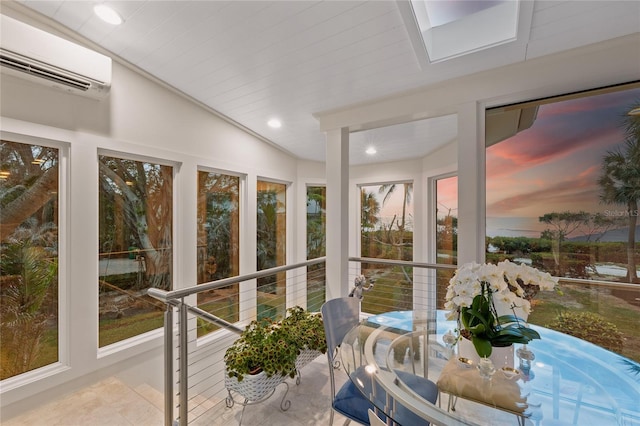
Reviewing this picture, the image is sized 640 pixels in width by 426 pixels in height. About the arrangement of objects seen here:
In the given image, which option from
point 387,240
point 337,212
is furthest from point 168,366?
point 387,240

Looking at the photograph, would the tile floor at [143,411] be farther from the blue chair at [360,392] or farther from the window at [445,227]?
the window at [445,227]

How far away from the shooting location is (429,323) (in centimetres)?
193

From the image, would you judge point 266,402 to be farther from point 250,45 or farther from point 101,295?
point 250,45

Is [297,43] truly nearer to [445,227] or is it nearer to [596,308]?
[596,308]

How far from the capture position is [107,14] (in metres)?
1.99

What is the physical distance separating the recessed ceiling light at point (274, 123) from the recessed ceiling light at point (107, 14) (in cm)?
151

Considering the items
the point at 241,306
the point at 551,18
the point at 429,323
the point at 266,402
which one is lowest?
the point at 266,402

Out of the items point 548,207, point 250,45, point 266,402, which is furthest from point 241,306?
point 548,207

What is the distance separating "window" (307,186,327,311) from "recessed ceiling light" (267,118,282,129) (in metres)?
1.35

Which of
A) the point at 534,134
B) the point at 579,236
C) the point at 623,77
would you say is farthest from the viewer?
the point at 534,134

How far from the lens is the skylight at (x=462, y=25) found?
1744 millimetres

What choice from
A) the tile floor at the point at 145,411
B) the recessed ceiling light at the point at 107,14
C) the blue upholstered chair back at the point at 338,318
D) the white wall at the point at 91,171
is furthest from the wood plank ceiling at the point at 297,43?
the tile floor at the point at 145,411

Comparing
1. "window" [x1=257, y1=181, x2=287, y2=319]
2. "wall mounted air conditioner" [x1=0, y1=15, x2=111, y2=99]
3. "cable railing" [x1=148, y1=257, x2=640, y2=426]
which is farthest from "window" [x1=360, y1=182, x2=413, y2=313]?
"wall mounted air conditioner" [x1=0, y1=15, x2=111, y2=99]

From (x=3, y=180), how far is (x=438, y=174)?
156 inches
